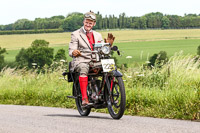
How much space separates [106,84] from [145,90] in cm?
247

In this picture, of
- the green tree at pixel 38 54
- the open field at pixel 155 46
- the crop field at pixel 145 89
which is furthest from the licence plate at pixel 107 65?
the green tree at pixel 38 54

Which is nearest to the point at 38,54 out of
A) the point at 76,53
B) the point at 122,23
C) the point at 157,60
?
the point at 122,23

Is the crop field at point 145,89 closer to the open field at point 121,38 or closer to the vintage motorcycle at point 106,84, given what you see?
the vintage motorcycle at point 106,84

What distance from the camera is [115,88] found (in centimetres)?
641

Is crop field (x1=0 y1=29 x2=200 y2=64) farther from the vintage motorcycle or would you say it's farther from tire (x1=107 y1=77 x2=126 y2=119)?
tire (x1=107 y1=77 x2=126 y2=119)

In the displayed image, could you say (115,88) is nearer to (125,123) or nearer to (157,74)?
(125,123)

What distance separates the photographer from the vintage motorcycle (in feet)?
20.5

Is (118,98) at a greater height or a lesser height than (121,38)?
greater

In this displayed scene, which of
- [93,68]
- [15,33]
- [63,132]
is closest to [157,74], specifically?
[93,68]

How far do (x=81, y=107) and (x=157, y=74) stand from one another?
343 cm

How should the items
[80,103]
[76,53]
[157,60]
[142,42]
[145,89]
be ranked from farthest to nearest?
[142,42] < [157,60] < [145,89] < [80,103] < [76,53]

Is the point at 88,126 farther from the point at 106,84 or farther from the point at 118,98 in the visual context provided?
the point at 106,84

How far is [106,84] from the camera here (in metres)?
6.46

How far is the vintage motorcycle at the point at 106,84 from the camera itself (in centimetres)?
626
